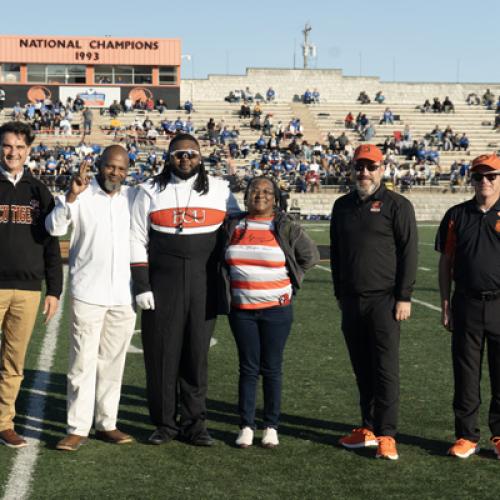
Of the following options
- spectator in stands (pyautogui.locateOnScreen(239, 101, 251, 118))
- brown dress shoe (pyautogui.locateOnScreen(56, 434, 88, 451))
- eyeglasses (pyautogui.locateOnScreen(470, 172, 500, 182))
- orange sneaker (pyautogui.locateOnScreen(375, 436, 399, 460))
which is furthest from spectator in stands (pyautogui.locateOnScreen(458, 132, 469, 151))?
brown dress shoe (pyautogui.locateOnScreen(56, 434, 88, 451))

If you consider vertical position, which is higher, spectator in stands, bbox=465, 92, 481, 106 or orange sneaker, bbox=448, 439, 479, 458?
spectator in stands, bbox=465, 92, 481, 106

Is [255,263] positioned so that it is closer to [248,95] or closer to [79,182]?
[79,182]

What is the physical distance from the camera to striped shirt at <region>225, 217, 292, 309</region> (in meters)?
5.95

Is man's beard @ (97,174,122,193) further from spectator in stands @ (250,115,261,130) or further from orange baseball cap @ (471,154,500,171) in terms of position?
spectator in stands @ (250,115,261,130)

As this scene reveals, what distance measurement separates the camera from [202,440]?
19.8 ft

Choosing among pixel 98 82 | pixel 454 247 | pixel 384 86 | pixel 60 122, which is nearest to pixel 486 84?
pixel 384 86

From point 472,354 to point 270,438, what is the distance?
1.34m

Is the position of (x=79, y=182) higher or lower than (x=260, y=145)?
higher

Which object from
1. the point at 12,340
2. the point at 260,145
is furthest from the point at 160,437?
the point at 260,145

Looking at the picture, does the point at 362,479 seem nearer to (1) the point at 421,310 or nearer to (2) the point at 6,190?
(2) the point at 6,190

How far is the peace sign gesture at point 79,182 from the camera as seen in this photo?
5.73m

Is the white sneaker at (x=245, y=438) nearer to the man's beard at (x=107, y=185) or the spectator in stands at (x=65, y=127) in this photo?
the man's beard at (x=107, y=185)

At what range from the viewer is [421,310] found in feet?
39.8

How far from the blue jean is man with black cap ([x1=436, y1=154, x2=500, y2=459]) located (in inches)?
41.5
